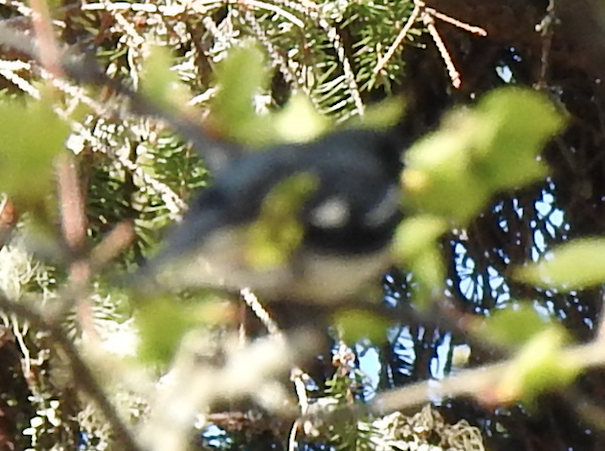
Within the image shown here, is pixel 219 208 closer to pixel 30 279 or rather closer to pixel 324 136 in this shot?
pixel 324 136

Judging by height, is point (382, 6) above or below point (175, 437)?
above

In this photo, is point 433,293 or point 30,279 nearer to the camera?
point 433,293

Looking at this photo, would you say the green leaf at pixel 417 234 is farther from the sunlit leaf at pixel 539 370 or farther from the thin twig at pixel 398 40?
the thin twig at pixel 398 40

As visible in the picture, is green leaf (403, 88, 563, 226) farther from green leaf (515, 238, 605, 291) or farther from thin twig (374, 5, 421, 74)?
thin twig (374, 5, 421, 74)

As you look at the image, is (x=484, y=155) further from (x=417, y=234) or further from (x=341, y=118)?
(x=341, y=118)

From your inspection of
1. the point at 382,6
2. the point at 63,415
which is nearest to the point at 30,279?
the point at 63,415

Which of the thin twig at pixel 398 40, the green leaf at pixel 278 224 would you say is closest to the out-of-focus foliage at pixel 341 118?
the thin twig at pixel 398 40
